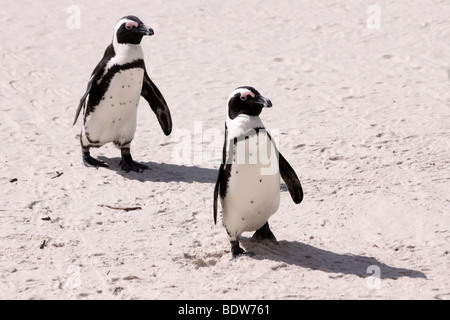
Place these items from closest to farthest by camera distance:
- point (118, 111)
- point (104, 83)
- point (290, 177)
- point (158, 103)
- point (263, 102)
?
point (263, 102)
point (290, 177)
point (104, 83)
point (118, 111)
point (158, 103)

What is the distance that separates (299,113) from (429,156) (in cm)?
148

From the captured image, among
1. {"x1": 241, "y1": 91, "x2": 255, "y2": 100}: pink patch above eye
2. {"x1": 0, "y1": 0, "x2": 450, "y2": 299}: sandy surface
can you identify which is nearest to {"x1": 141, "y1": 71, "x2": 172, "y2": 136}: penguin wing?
{"x1": 0, "y1": 0, "x2": 450, "y2": 299}: sandy surface

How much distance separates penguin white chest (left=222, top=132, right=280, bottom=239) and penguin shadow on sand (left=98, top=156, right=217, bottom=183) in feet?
4.81

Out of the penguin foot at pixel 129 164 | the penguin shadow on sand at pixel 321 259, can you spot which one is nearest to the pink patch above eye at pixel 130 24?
the penguin foot at pixel 129 164

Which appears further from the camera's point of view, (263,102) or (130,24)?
(130,24)

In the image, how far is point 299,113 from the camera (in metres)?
Result: 7.75

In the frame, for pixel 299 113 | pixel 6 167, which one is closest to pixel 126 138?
pixel 6 167

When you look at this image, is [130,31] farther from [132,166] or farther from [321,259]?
[321,259]

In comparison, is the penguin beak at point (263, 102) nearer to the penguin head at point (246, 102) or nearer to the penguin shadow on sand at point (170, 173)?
the penguin head at point (246, 102)

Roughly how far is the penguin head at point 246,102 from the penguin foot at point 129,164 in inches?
75.7

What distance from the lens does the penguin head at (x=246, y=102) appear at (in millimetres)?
4859

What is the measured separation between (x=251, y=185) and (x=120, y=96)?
1937 millimetres

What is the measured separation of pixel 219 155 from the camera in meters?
7.06
